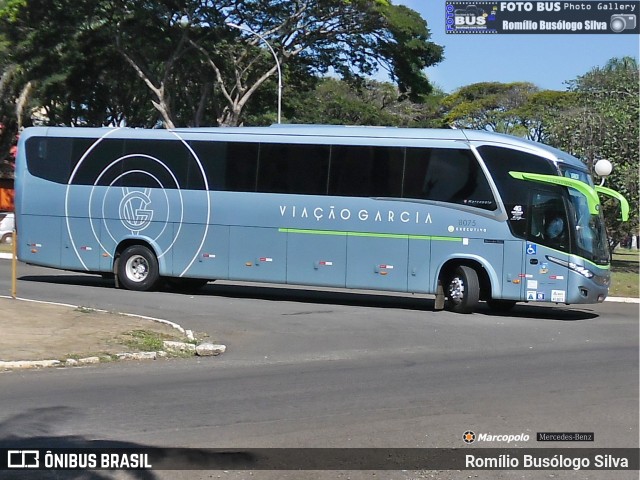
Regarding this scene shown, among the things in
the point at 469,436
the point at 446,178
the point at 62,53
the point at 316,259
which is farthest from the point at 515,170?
the point at 62,53

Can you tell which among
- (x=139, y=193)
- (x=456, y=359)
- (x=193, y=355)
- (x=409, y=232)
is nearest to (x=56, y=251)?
(x=139, y=193)

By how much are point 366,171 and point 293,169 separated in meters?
1.64

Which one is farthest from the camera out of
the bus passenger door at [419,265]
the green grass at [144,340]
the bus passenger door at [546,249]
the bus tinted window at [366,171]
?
the bus tinted window at [366,171]

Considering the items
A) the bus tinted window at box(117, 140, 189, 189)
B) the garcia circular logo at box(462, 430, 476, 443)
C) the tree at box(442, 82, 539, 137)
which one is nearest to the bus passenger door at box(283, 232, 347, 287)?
the bus tinted window at box(117, 140, 189, 189)

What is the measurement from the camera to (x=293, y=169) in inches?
763

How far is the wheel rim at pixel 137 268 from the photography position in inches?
811

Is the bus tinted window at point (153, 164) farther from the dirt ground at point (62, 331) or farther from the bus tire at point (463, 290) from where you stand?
the bus tire at point (463, 290)

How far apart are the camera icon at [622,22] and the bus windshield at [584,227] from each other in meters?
4.33

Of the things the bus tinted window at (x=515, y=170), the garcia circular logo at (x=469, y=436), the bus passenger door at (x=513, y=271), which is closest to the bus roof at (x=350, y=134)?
the bus tinted window at (x=515, y=170)

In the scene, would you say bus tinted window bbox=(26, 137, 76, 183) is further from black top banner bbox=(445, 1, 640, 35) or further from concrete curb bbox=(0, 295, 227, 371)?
black top banner bbox=(445, 1, 640, 35)

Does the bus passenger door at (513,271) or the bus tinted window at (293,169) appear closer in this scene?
the bus passenger door at (513,271)

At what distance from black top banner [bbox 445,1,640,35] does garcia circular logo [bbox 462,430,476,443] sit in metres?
14.4

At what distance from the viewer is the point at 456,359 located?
12.3 m

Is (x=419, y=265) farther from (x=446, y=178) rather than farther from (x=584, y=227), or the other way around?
(x=584, y=227)
